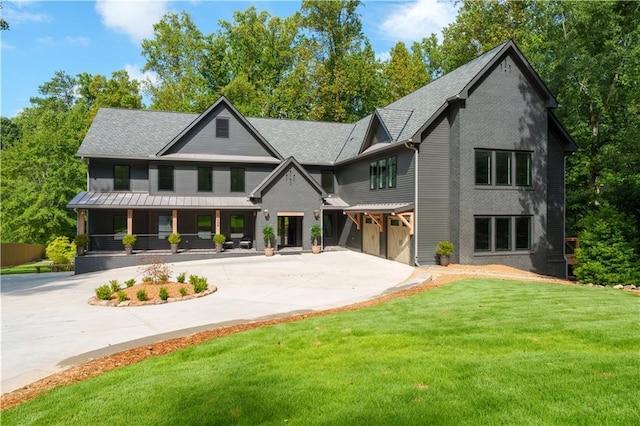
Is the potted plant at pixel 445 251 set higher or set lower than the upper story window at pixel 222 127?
lower

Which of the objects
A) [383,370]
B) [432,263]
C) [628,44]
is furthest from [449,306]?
[628,44]

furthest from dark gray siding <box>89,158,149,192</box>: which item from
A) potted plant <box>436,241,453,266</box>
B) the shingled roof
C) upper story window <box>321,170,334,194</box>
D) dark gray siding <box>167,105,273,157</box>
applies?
potted plant <box>436,241,453,266</box>

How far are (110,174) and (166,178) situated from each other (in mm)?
3399

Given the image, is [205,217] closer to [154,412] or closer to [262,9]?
[154,412]

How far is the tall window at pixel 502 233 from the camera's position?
64.6 feet

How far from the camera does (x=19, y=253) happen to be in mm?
34125

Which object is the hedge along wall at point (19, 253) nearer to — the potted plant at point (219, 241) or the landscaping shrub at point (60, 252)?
the landscaping shrub at point (60, 252)

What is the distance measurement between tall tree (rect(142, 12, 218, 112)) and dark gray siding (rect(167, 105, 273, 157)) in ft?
71.1

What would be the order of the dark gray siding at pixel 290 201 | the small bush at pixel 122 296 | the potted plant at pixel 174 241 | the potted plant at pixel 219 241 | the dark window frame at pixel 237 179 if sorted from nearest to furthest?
the small bush at pixel 122 296 → the potted plant at pixel 174 241 → the potted plant at pixel 219 241 → the dark gray siding at pixel 290 201 → the dark window frame at pixel 237 179

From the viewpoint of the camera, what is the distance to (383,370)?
5.55 meters

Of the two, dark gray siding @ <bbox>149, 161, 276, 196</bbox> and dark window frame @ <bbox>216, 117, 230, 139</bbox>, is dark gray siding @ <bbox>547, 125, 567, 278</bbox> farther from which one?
dark window frame @ <bbox>216, 117, 230, 139</bbox>

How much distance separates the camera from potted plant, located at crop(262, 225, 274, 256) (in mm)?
24359

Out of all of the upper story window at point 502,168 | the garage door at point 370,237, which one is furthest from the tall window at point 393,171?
the upper story window at point 502,168

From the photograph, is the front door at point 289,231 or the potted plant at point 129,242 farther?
the front door at point 289,231
